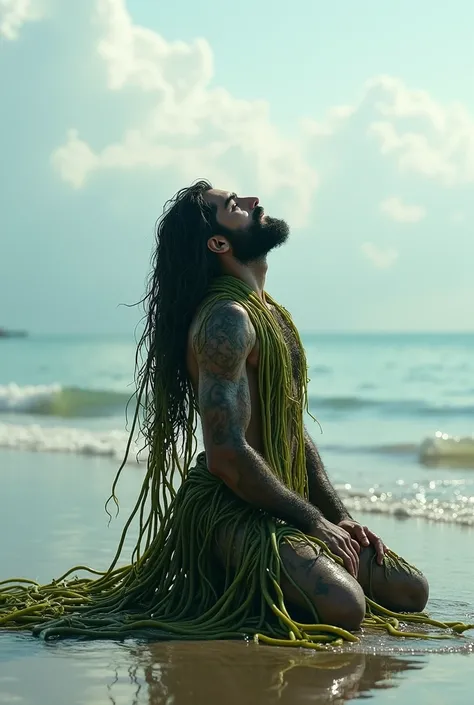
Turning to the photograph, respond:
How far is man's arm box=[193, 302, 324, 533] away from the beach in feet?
2.02

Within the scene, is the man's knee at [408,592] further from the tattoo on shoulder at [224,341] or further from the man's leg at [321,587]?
the tattoo on shoulder at [224,341]

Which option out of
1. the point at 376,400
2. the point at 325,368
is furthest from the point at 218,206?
the point at 325,368

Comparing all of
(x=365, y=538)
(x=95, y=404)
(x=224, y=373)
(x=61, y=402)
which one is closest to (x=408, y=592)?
(x=365, y=538)

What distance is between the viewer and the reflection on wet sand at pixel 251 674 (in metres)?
3.96

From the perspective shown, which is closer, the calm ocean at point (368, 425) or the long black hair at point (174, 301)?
the long black hair at point (174, 301)

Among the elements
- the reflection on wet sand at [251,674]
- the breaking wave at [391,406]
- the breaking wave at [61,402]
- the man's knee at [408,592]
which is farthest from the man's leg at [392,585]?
the breaking wave at [391,406]

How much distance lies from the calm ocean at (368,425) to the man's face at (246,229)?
3764 mm

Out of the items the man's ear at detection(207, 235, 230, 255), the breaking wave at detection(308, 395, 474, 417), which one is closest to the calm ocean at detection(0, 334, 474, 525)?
the breaking wave at detection(308, 395, 474, 417)

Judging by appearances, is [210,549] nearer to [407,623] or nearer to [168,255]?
[407,623]

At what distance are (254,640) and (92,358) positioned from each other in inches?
2154

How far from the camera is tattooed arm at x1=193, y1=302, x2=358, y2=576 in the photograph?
498 cm

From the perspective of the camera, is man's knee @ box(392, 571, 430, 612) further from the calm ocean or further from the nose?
the calm ocean

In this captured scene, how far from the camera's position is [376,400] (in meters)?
25.4

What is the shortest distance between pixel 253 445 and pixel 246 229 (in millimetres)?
961
